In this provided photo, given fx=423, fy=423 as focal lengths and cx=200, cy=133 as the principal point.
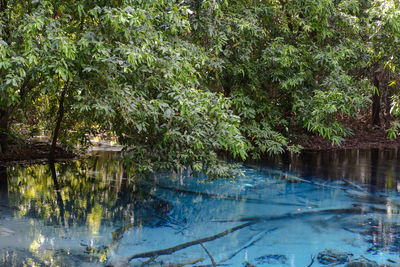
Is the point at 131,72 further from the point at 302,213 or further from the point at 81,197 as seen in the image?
the point at 302,213

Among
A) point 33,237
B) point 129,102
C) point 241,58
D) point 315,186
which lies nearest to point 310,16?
point 241,58

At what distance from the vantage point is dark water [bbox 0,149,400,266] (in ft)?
12.3

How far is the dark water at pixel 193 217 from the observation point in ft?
12.3

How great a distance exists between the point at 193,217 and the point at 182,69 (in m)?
1.78

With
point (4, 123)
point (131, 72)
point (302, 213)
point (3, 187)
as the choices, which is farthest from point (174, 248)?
point (4, 123)

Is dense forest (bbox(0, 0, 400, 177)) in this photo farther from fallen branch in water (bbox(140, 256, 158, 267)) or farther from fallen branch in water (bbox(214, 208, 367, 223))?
fallen branch in water (bbox(140, 256, 158, 267))

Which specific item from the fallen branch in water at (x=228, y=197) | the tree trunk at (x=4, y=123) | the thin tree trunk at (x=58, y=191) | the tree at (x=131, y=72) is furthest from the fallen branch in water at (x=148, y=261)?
the tree trunk at (x=4, y=123)

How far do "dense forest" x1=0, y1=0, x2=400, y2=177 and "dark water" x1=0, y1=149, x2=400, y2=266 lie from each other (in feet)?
1.89

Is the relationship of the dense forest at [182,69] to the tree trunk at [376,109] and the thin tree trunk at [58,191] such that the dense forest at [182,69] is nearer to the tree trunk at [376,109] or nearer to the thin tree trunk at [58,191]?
the thin tree trunk at [58,191]

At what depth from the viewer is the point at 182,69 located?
5.15 m

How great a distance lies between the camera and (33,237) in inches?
160

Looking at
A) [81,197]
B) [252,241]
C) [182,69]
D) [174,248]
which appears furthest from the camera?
[81,197]

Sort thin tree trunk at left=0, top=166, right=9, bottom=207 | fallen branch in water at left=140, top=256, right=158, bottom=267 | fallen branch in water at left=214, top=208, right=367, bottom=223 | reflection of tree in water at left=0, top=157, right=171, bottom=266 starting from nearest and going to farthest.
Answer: fallen branch in water at left=140, top=256, right=158, bottom=267
reflection of tree in water at left=0, top=157, right=171, bottom=266
fallen branch in water at left=214, top=208, right=367, bottom=223
thin tree trunk at left=0, top=166, right=9, bottom=207

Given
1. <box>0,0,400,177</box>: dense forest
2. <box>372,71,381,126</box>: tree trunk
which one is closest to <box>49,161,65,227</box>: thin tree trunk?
<box>0,0,400,177</box>: dense forest
